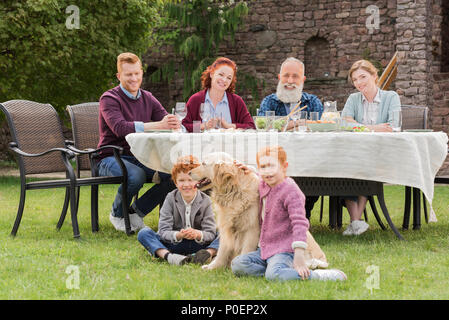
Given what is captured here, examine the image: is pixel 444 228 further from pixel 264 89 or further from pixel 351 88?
pixel 264 89

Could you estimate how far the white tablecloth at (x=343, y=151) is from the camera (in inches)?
172

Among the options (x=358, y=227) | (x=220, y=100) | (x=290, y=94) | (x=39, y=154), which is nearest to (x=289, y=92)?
(x=290, y=94)

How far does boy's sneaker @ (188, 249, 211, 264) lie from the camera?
393 centimetres

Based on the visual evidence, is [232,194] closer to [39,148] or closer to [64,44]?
[39,148]

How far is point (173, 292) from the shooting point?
317cm

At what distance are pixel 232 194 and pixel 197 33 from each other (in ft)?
45.3

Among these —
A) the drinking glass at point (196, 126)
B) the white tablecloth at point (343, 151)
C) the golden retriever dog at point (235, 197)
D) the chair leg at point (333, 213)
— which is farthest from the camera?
the chair leg at point (333, 213)

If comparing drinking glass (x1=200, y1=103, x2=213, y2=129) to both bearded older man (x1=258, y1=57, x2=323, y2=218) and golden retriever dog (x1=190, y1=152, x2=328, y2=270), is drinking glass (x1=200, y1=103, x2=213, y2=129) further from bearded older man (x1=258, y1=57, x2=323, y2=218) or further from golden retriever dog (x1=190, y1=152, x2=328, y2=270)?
golden retriever dog (x1=190, y1=152, x2=328, y2=270)

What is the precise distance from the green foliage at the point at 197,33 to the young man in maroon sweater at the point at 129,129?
10762 millimetres

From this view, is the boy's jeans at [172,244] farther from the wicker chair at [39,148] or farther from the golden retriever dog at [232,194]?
the wicker chair at [39,148]

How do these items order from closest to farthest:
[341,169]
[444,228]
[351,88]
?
[341,169] → [444,228] → [351,88]

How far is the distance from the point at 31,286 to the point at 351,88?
13.4 metres

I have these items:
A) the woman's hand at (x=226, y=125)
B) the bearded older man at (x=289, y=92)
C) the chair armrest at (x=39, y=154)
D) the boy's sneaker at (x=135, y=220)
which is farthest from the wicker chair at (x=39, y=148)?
the bearded older man at (x=289, y=92)

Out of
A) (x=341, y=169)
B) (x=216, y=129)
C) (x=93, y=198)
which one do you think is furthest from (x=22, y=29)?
(x=341, y=169)
